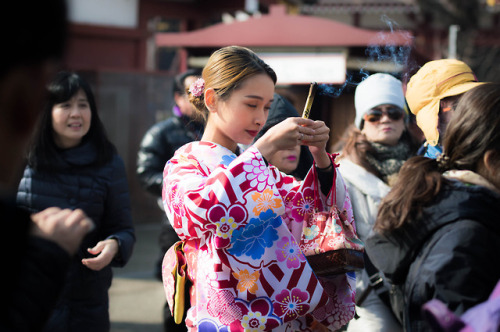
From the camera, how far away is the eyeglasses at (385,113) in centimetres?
311

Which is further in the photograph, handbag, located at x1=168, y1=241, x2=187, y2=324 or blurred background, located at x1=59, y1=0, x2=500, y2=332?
blurred background, located at x1=59, y1=0, x2=500, y2=332

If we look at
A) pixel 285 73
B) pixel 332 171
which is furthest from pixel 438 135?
pixel 285 73

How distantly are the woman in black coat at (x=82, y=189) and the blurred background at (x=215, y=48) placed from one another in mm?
1131

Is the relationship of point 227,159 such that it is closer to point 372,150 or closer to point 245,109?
point 245,109

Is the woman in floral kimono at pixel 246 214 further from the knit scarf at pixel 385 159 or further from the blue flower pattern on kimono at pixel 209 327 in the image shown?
the knit scarf at pixel 385 159

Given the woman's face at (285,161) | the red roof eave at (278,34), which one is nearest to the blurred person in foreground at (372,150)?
the woman's face at (285,161)

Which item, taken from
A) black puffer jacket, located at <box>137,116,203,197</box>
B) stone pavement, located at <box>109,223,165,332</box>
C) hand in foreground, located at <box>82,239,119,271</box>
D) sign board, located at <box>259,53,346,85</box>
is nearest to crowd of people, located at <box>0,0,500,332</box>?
hand in foreground, located at <box>82,239,119,271</box>

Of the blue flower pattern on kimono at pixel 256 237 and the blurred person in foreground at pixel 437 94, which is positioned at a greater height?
the blurred person in foreground at pixel 437 94

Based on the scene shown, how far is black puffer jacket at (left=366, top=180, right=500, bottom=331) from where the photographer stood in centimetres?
170

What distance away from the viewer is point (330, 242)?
2.06m

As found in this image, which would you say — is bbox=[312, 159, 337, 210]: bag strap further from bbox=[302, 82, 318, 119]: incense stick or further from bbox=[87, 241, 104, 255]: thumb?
bbox=[87, 241, 104, 255]: thumb

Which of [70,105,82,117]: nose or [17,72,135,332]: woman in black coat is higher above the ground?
[70,105,82,117]: nose

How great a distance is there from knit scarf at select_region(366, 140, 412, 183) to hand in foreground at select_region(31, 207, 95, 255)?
2089 mm

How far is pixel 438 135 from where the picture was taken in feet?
8.59
